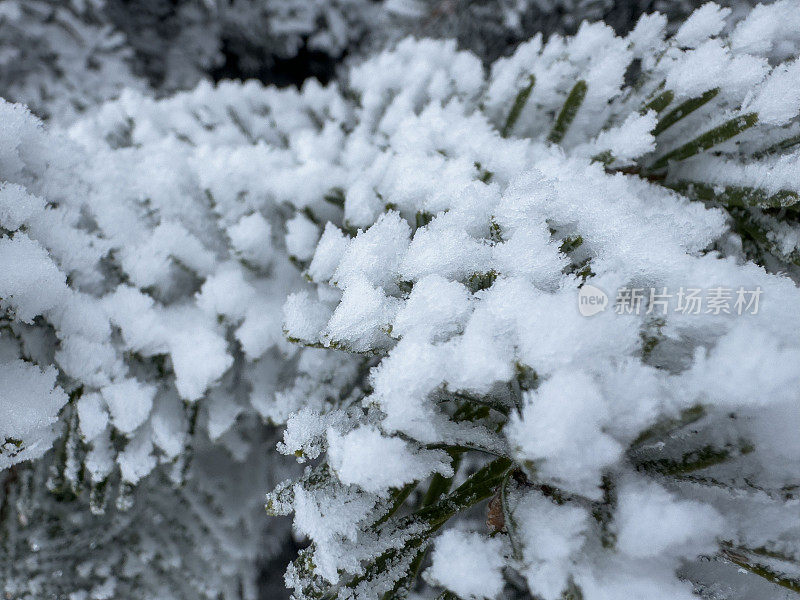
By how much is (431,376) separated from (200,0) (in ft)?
6.22

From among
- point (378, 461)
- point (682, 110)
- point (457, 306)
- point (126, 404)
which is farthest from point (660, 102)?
point (126, 404)

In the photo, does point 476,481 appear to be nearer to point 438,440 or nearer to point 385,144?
point 438,440

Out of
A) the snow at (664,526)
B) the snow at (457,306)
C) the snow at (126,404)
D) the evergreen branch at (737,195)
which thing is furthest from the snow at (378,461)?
the evergreen branch at (737,195)

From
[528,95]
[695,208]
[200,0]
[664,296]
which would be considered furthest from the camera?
[200,0]

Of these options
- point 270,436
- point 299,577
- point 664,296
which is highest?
point 664,296

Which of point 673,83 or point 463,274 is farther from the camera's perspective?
point 673,83

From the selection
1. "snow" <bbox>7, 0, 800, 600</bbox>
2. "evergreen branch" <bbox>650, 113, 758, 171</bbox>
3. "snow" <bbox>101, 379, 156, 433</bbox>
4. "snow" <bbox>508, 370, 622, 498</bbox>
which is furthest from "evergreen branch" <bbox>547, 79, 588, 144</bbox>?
"snow" <bbox>101, 379, 156, 433</bbox>

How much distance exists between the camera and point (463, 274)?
449 millimetres

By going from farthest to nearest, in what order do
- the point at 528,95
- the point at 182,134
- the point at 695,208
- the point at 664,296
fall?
the point at 182,134 → the point at 528,95 → the point at 695,208 → the point at 664,296

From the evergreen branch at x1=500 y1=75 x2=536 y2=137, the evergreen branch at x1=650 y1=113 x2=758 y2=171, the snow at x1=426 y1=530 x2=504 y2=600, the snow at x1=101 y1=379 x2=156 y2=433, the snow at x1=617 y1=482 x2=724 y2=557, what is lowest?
the snow at x1=101 y1=379 x2=156 y2=433

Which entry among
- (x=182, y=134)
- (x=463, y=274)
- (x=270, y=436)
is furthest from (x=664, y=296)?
(x=270, y=436)

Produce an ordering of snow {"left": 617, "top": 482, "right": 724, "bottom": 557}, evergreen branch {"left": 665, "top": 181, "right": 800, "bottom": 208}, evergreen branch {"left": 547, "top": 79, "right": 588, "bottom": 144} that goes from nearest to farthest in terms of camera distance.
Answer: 1. snow {"left": 617, "top": 482, "right": 724, "bottom": 557}
2. evergreen branch {"left": 665, "top": 181, "right": 800, "bottom": 208}
3. evergreen branch {"left": 547, "top": 79, "right": 588, "bottom": 144}

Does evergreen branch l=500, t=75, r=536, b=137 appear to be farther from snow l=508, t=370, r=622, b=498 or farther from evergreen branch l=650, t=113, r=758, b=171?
snow l=508, t=370, r=622, b=498

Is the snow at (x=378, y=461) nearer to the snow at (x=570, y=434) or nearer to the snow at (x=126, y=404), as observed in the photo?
the snow at (x=570, y=434)
